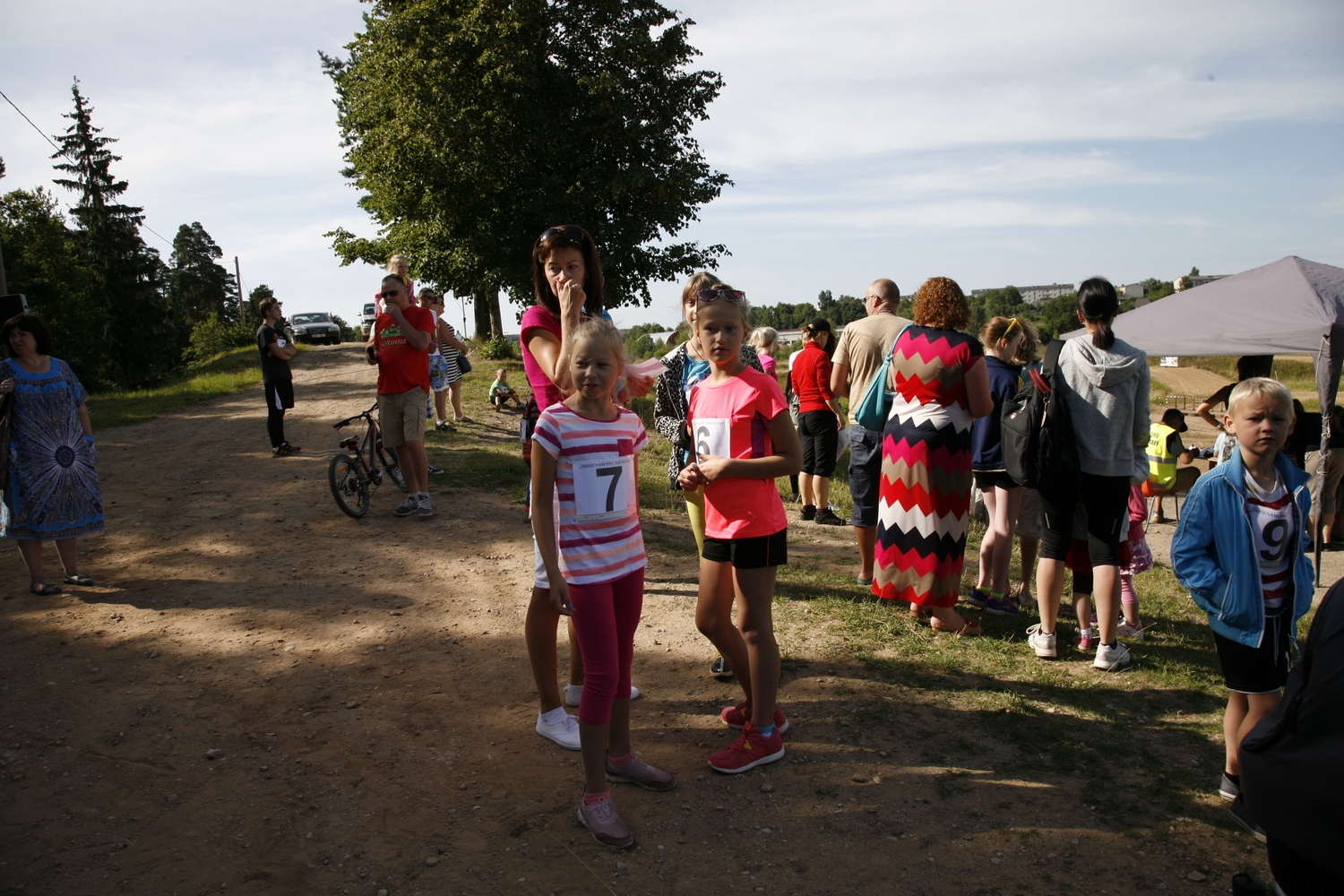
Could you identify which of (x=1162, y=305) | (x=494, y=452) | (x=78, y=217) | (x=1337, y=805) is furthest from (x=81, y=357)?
(x=1337, y=805)

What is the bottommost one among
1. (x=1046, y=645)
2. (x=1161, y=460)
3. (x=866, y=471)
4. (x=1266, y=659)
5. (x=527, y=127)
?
(x=1046, y=645)

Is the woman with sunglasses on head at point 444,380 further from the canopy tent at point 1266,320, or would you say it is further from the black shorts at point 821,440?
the canopy tent at point 1266,320

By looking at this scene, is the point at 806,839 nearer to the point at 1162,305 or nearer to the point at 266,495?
the point at 266,495

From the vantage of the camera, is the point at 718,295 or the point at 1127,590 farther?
the point at 1127,590

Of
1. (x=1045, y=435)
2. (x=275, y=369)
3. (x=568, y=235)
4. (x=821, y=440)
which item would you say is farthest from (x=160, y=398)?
(x=1045, y=435)

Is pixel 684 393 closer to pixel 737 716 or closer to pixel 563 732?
pixel 737 716

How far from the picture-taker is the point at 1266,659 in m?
3.15

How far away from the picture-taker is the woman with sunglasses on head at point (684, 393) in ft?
13.3

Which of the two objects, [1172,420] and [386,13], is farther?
[386,13]

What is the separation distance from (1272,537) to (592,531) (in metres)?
2.57

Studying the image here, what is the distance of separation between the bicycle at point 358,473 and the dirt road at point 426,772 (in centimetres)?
143

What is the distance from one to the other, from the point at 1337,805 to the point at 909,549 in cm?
321

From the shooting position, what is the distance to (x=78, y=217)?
44344 mm

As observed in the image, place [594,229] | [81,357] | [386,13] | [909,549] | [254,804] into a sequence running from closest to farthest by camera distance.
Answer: [254,804]
[909,549]
[594,229]
[386,13]
[81,357]
